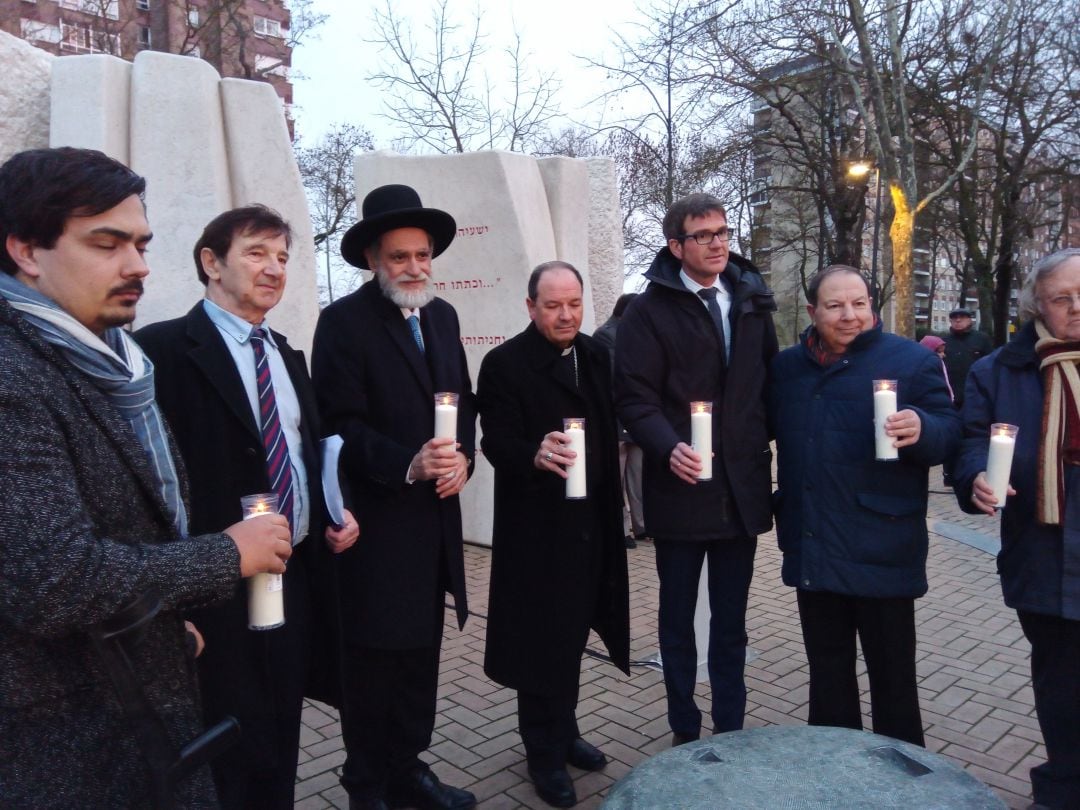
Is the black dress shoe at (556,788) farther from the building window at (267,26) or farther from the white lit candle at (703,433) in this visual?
the building window at (267,26)

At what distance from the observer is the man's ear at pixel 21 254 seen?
4.82ft

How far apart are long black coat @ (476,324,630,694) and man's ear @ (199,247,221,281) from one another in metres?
1.06

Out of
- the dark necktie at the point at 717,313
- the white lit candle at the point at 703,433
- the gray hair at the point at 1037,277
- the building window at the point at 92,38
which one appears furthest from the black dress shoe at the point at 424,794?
the building window at the point at 92,38

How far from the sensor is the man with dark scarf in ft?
4.32

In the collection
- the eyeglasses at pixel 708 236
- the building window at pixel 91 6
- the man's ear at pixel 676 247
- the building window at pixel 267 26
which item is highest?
the building window at pixel 267 26

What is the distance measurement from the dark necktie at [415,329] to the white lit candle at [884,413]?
1533mm

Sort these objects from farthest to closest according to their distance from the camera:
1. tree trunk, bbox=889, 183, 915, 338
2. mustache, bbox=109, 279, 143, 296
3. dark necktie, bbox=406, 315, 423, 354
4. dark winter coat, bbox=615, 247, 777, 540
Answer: tree trunk, bbox=889, 183, 915, 338 → dark winter coat, bbox=615, 247, 777, 540 → dark necktie, bbox=406, 315, 423, 354 → mustache, bbox=109, 279, 143, 296

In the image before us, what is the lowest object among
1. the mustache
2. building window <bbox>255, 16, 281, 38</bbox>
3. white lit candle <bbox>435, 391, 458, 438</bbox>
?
white lit candle <bbox>435, 391, 458, 438</bbox>

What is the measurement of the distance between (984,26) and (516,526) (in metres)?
16.6

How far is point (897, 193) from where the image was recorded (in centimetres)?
1316

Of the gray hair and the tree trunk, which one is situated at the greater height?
the tree trunk

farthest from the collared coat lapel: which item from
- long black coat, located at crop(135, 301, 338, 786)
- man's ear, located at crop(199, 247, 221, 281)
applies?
man's ear, located at crop(199, 247, 221, 281)

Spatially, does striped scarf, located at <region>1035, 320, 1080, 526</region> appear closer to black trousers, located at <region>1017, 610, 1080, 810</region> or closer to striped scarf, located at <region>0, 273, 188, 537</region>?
black trousers, located at <region>1017, 610, 1080, 810</region>

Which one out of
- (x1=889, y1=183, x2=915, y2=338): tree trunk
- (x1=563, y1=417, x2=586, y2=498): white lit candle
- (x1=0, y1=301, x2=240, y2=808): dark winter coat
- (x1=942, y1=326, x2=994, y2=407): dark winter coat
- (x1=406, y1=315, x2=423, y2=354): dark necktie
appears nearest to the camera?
(x1=0, y1=301, x2=240, y2=808): dark winter coat
